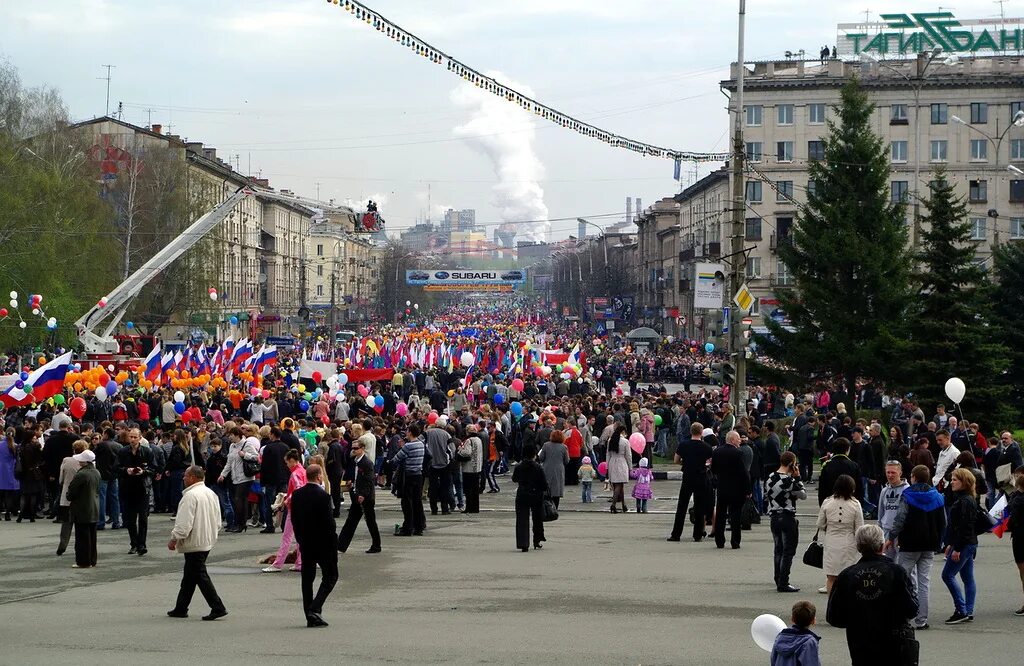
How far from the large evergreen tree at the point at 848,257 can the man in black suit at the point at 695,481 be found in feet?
71.6

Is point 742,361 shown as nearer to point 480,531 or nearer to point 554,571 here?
point 480,531

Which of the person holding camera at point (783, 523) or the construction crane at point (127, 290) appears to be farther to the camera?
the construction crane at point (127, 290)

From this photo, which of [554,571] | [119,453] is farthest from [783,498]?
[119,453]

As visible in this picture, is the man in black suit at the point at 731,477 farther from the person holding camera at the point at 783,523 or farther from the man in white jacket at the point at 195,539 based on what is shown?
the man in white jacket at the point at 195,539

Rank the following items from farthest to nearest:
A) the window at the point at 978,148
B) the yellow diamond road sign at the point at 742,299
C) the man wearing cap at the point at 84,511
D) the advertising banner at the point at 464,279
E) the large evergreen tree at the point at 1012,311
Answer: the advertising banner at the point at 464,279, the window at the point at 978,148, the large evergreen tree at the point at 1012,311, the yellow diamond road sign at the point at 742,299, the man wearing cap at the point at 84,511

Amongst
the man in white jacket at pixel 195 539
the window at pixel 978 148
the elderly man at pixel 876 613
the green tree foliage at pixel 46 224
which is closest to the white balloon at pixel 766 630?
the elderly man at pixel 876 613

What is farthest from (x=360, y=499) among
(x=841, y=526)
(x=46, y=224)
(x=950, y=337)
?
(x=46, y=224)

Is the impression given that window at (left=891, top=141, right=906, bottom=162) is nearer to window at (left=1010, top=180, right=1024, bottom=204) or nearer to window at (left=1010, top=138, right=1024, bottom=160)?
window at (left=1010, top=138, right=1024, bottom=160)

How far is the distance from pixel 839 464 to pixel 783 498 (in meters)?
1.26

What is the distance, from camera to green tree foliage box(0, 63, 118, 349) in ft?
174

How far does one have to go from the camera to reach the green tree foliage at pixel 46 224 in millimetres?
52969

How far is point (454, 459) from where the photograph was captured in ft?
69.7

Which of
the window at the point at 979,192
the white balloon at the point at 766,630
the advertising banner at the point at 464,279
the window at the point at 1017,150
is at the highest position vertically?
the window at the point at 1017,150

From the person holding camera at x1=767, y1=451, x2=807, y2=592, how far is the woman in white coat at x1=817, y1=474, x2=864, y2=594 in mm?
1201
